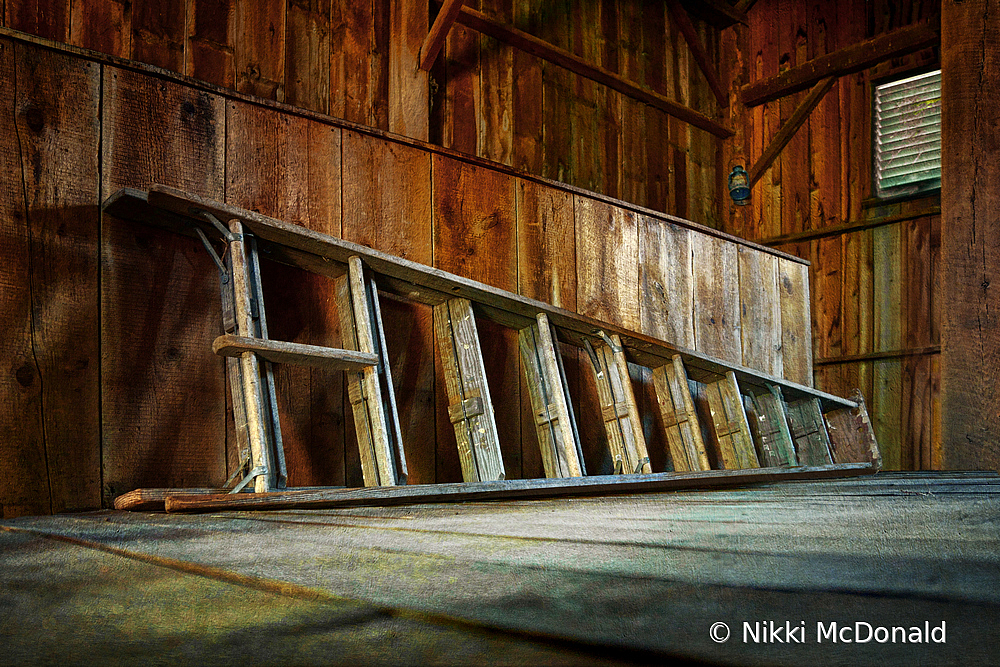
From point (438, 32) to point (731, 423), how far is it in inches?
82.4

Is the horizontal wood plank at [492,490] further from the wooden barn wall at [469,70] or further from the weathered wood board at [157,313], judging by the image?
the wooden barn wall at [469,70]

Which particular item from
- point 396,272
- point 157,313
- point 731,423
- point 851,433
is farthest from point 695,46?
point 157,313

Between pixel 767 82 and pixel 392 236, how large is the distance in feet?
17.7

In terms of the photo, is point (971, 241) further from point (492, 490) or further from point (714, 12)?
point (714, 12)

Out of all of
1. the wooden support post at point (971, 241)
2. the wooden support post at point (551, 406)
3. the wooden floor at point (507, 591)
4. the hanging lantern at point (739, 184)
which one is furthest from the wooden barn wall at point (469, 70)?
the wooden floor at point (507, 591)

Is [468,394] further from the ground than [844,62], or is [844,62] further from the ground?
[844,62]

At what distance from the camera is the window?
6.43 m

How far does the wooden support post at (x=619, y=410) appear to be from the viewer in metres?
2.81

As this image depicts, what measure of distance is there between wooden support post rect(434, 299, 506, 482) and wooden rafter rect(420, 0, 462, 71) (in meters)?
1.47

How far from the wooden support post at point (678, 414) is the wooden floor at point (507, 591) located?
2.08m

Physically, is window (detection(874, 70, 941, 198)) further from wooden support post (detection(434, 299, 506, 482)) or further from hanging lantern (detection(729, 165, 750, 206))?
wooden support post (detection(434, 299, 506, 482))

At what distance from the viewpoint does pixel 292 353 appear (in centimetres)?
200

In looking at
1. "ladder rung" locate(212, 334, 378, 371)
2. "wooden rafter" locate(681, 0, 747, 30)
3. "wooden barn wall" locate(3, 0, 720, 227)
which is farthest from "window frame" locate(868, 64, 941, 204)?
"ladder rung" locate(212, 334, 378, 371)

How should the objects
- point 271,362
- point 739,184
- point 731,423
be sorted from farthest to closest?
point 739,184 → point 731,423 → point 271,362
